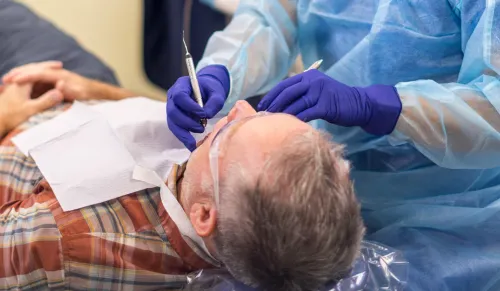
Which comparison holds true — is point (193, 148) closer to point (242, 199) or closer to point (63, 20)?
point (242, 199)

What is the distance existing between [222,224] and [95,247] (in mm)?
236

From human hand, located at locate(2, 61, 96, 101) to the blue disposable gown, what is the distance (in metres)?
0.34

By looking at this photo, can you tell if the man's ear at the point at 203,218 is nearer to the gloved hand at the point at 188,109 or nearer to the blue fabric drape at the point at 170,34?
the gloved hand at the point at 188,109

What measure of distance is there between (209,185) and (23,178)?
0.47 meters

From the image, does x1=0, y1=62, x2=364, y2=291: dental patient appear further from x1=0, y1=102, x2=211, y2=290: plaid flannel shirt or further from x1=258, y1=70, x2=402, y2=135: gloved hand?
x1=258, y1=70, x2=402, y2=135: gloved hand

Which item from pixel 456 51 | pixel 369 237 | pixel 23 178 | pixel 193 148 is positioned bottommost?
pixel 369 237

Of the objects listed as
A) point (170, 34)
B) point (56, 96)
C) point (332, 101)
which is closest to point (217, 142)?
point (332, 101)

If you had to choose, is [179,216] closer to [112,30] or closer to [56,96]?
[56,96]

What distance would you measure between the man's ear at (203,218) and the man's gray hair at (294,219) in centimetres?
2

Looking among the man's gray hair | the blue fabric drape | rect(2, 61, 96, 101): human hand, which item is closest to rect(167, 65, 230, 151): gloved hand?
the man's gray hair

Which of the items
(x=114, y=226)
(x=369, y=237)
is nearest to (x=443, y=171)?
(x=369, y=237)

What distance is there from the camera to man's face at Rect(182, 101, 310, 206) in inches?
31.8

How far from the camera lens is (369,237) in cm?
115

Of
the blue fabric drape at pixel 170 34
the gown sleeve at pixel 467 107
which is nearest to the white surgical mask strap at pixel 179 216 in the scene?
the gown sleeve at pixel 467 107
